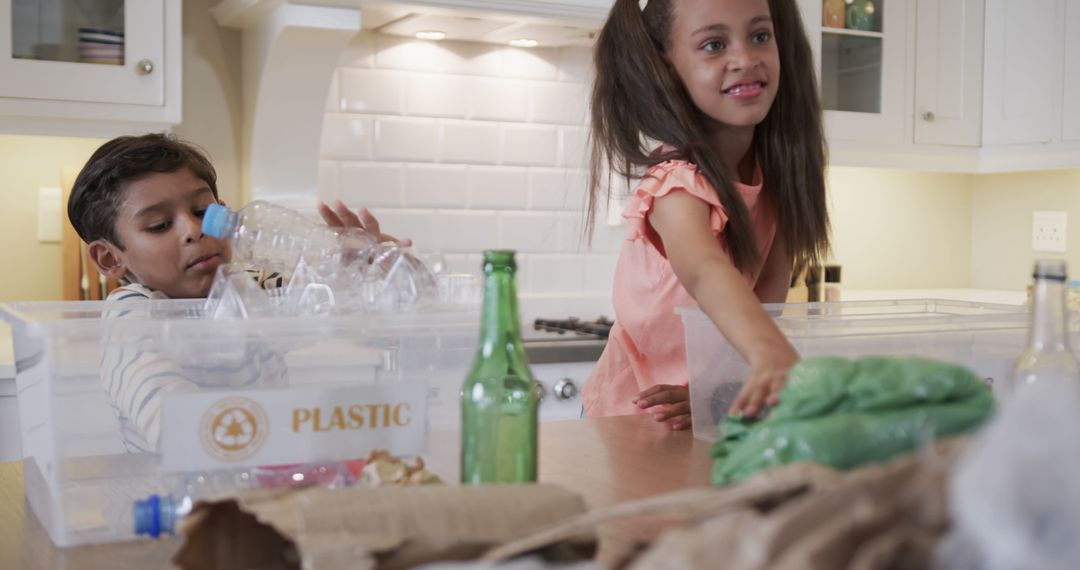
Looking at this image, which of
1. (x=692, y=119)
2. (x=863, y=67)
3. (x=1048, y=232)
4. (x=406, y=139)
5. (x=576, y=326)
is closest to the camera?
(x=692, y=119)

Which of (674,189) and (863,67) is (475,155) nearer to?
(863,67)

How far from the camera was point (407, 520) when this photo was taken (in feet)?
2.03

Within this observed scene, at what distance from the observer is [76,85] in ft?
7.72

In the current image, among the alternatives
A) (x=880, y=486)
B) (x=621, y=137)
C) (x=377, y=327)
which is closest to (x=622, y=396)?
(x=621, y=137)

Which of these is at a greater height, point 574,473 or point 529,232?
point 529,232

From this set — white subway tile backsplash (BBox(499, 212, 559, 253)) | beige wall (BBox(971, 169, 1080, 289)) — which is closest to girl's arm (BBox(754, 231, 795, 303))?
white subway tile backsplash (BBox(499, 212, 559, 253))

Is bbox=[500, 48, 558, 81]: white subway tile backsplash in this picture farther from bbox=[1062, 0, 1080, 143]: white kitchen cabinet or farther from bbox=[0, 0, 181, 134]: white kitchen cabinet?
bbox=[1062, 0, 1080, 143]: white kitchen cabinet

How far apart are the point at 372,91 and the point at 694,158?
5.03ft

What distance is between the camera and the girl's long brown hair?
60.2 inches

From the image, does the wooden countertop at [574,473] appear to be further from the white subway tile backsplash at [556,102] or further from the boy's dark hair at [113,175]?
the white subway tile backsplash at [556,102]

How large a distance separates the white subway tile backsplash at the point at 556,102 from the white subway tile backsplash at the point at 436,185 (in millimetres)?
253

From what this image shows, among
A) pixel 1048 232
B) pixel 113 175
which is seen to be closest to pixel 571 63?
pixel 1048 232

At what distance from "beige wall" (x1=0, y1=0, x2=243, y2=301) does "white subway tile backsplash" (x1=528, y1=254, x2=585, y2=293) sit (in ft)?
2.64

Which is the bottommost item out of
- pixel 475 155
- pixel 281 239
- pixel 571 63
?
pixel 281 239
